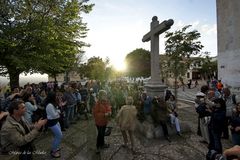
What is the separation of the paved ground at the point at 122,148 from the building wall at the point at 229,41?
55.5ft

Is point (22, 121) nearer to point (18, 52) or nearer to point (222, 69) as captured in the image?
point (18, 52)

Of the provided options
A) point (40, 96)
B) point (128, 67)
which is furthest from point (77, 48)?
point (128, 67)

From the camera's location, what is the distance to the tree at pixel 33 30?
13656 mm

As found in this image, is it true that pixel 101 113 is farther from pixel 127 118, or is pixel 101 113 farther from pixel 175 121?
pixel 175 121

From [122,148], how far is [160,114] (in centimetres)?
194

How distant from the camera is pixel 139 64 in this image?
55.2m

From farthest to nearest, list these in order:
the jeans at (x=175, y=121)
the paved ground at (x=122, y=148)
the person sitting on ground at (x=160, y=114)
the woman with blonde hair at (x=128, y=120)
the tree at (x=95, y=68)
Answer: the tree at (x=95, y=68)
the jeans at (x=175, y=121)
the person sitting on ground at (x=160, y=114)
the woman with blonde hair at (x=128, y=120)
the paved ground at (x=122, y=148)

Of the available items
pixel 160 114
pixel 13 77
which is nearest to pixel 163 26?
pixel 160 114

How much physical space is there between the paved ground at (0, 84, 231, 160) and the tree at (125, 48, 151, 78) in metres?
46.3

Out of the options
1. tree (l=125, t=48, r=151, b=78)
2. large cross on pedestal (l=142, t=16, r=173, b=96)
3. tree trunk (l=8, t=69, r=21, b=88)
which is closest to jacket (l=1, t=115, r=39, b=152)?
large cross on pedestal (l=142, t=16, r=173, b=96)

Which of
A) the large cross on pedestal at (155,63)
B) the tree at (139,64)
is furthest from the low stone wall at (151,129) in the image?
the tree at (139,64)

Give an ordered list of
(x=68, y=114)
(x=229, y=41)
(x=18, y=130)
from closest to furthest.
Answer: (x=18, y=130) → (x=68, y=114) → (x=229, y=41)

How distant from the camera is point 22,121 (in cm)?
362

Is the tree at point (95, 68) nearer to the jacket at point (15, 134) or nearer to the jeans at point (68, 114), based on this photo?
the jeans at point (68, 114)
